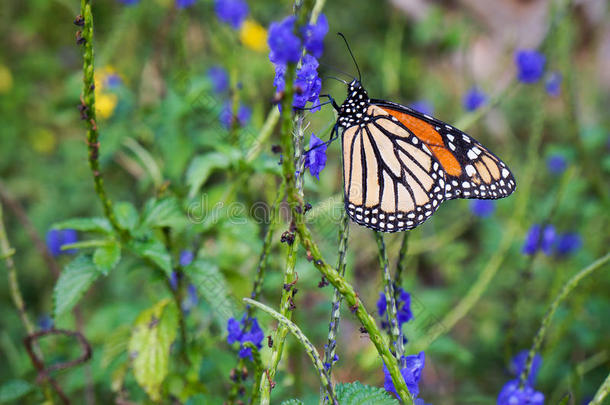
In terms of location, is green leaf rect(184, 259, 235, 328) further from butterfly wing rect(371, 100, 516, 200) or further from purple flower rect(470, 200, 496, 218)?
purple flower rect(470, 200, 496, 218)

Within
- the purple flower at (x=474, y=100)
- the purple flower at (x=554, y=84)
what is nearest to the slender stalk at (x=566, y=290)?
the purple flower at (x=474, y=100)

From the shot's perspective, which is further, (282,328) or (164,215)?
(164,215)

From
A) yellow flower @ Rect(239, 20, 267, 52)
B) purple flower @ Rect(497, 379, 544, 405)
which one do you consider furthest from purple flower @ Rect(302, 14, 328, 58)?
yellow flower @ Rect(239, 20, 267, 52)

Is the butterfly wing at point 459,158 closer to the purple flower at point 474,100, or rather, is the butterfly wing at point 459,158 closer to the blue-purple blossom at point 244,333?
the blue-purple blossom at point 244,333

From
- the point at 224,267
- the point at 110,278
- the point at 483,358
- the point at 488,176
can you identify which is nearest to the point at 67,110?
the point at 110,278

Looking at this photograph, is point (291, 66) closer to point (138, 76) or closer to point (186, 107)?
point (186, 107)

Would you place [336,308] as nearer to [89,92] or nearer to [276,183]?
[89,92]

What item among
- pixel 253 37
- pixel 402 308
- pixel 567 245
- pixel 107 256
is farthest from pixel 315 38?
pixel 253 37
